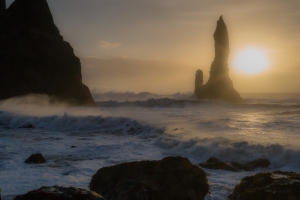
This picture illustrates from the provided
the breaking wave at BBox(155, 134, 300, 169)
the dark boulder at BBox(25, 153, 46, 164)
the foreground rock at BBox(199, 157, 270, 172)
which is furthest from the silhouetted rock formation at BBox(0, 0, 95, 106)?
the foreground rock at BBox(199, 157, 270, 172)

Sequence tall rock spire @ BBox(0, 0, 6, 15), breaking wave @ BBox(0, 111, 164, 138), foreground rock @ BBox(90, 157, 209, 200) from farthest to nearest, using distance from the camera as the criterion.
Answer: tall rock spire @ BBox(0, 0, 6, 15)
breaking wave @ BBox(0, 111, 164, 138)
foreground rock @ BBox(90, 157, 209, 200)

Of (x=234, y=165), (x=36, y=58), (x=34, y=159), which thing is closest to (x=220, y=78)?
(x=36, y=58)

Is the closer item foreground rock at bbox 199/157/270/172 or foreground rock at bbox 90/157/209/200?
foreground rock at bbox 90/157/209/200

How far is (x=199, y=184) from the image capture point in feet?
16.1

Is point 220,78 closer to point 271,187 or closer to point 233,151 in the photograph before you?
point 233,151

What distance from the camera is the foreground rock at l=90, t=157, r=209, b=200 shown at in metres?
4.63

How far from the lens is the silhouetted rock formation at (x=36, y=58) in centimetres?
3488

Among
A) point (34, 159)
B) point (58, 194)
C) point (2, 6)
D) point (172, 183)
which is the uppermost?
point (2, 6)

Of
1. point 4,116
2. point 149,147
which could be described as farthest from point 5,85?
point 149,147

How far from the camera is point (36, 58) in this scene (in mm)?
36094

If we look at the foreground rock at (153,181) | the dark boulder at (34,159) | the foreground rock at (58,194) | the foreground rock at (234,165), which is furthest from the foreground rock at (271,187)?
the dark boulder at (34,159)

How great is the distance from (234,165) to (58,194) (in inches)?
203

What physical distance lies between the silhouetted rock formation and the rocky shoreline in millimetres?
31701

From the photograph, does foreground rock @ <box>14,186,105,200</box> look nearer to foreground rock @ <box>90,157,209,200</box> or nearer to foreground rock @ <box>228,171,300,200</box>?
foreground rock @ <box>90,157,209,200</box>
